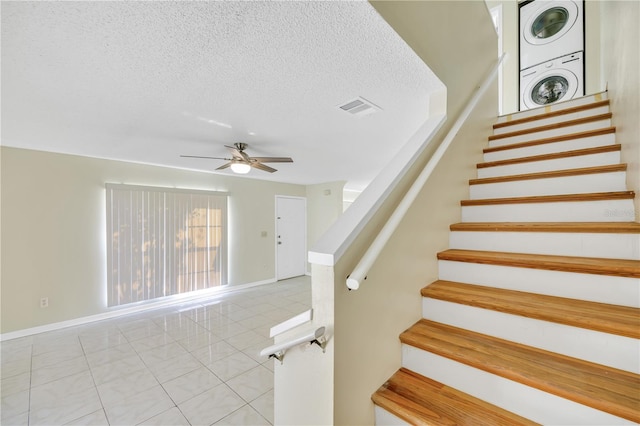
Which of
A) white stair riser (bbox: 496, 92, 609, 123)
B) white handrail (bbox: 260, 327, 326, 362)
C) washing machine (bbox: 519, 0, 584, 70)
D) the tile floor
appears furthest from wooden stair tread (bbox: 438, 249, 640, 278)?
washing machine (bbox: 519, 0, 584, 70)

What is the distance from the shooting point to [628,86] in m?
1.51

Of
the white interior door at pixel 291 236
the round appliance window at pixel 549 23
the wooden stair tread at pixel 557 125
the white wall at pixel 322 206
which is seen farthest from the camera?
the white interior door at pixel 291 236

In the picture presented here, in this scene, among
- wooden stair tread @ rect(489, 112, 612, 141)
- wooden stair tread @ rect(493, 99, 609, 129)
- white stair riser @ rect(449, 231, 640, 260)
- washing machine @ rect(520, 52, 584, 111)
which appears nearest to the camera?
white stair riser @ rect(449, 231, 640, 260)

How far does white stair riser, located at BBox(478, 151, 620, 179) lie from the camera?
5.46 ft

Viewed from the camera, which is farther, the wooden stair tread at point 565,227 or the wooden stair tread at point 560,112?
the wooden stair tread at point 560,112

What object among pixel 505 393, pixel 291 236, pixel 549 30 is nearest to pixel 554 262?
pixel 505 393

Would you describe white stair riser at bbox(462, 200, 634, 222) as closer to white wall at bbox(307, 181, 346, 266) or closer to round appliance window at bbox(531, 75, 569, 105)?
round appliance window at bbox(531, 75, 569, 105)

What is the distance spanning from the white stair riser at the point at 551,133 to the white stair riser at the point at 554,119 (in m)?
0.18

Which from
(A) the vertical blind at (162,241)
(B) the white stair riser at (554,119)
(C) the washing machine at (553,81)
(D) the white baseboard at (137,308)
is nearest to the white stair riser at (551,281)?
(B) the white stair riser at (554,119)

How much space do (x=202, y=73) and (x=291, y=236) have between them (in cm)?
493

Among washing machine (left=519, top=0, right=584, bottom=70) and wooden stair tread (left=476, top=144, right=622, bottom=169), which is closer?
wooden stair tread (left=476, top=144, right=622, bottom=169)

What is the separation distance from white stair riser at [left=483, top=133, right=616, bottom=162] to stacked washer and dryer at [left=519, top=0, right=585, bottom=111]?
2.33 metres

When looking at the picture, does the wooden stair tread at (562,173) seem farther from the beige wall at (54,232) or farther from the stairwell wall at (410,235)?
the beige wall at (54,232)

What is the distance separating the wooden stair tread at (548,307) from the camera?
3.12ft
